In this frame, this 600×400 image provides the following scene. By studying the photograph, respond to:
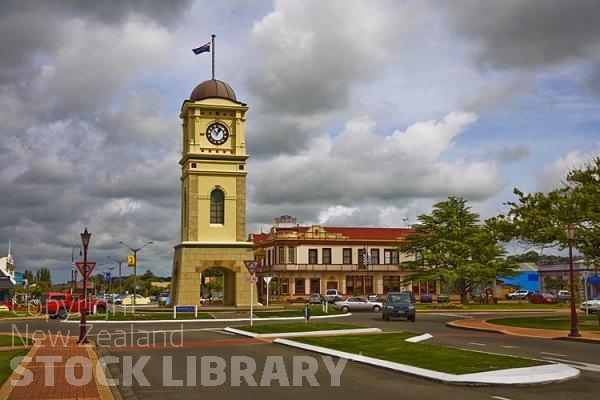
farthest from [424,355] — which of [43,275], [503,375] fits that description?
[43,275]

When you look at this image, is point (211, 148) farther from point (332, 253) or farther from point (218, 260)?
point (332, 253)

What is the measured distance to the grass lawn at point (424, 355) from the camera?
15.9 metres

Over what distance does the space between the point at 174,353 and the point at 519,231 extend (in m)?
20.5

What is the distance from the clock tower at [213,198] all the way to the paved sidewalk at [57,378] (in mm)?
35132

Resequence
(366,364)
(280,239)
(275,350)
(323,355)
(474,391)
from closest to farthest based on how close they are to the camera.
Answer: (474,391) → (366,364) → (323,355) → (275,350) → (280,239)

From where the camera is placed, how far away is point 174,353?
21.1m

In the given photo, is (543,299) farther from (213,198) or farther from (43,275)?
(43,275)

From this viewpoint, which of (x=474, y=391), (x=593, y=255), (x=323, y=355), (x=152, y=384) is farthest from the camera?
(x=593, y=255)

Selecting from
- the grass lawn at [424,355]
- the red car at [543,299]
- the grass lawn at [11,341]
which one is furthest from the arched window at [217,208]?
the red car at [543,299]

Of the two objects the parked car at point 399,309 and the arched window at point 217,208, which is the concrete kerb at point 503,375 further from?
the arched window at point 217,208

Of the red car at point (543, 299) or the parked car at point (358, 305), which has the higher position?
the parked car at point (358, 305)

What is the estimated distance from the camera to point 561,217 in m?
34.1

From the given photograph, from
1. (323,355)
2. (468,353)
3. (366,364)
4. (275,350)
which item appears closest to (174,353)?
(275,350)

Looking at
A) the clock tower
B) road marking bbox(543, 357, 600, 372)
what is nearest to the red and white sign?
road marking bbox(543, 357, 600, 372)
